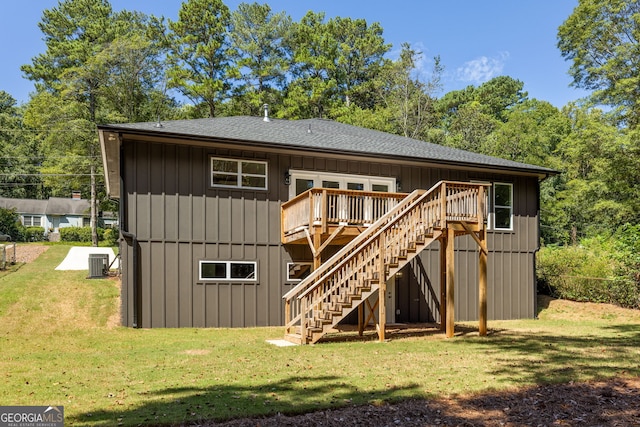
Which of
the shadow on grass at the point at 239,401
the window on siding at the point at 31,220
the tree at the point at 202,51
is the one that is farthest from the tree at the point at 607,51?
the window on siding at the point at 31,220

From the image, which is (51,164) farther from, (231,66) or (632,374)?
(632,374)

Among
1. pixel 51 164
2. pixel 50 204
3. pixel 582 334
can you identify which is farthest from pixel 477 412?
pixel 50 204

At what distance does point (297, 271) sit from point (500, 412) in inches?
391

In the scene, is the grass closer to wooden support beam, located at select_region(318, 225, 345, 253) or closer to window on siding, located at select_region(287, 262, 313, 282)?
window on siding, located at select_region(287, 262, 313, 282)

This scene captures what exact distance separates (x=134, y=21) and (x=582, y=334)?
125ft

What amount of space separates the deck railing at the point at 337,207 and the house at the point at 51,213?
42.0 meters

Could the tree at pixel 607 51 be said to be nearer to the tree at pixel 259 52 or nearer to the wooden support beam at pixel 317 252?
the tree at pixel 259 52

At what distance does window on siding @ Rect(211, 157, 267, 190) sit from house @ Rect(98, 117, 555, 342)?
0.03 metres

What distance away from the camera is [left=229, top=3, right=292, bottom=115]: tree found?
128 feet

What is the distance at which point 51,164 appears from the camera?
129ft

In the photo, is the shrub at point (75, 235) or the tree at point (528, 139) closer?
the tree at point (528, 139)

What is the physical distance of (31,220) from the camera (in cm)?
5025

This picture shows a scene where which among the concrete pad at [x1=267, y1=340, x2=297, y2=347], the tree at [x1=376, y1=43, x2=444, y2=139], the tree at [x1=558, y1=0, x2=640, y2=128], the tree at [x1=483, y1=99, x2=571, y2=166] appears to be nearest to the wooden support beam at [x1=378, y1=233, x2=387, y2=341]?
the concrete pad at [x1=267, y1=340, x2=297, y2=347]

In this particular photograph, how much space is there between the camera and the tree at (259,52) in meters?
38.9
